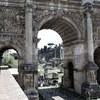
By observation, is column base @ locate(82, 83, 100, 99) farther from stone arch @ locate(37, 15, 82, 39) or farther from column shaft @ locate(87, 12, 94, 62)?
stone arch @ locate(37, 15, 82, 39)

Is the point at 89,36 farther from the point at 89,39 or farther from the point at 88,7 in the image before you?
the point at 88,7

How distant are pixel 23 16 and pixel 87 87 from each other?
6463mm

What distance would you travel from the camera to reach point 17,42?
12.3 m

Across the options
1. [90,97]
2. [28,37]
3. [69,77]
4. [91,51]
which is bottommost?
[90,97]

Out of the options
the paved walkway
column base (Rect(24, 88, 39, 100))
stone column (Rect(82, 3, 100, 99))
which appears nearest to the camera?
the paved walkway

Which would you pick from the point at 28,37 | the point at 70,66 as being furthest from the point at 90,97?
the point at 28,37

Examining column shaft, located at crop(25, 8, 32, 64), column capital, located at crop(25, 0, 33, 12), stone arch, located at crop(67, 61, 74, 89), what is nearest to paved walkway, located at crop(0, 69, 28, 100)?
column shaft, located at crop(25, 8, 32, 64)

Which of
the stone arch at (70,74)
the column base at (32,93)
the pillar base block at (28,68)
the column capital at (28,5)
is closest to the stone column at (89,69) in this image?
the stone arch at (70,74)

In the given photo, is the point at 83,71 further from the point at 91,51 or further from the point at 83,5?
the point at 83,5

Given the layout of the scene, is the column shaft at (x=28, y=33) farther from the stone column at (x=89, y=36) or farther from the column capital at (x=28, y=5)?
the stone column at (x=89, y=36)

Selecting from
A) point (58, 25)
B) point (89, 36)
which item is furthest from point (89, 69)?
point (58, 25)

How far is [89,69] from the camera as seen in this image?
12.8 meters

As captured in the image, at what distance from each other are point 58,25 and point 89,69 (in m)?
4.59

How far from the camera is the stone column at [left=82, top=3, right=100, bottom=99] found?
12430 millimetres
